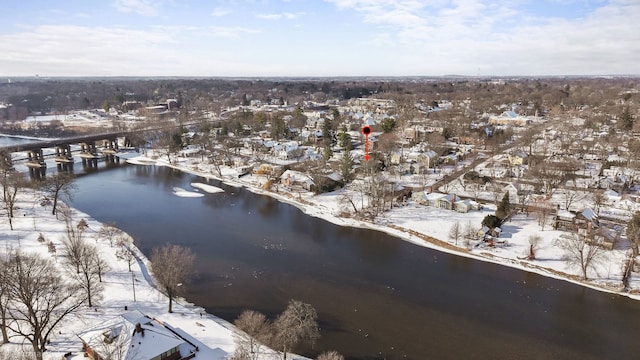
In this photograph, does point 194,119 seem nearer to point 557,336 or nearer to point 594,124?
point 594,124

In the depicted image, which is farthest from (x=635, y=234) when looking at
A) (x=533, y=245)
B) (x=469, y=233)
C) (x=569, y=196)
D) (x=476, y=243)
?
(x=569, y=196)

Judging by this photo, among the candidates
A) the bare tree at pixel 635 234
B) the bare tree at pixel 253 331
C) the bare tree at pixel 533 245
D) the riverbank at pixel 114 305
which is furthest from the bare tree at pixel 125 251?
the bare tree at pixel 635 234

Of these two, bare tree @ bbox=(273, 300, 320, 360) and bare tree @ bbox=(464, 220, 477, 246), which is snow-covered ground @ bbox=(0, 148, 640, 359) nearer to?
bare tree @ bbox=(464, 220, 477, 246)

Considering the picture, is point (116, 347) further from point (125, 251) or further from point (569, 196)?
point (569, 196)

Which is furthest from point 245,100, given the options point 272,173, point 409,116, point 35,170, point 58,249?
point 58,249

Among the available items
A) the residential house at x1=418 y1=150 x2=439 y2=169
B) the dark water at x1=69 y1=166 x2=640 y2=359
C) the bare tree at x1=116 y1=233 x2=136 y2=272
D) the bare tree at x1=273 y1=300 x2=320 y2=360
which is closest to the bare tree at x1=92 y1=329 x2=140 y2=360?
the dark water at x1=69 y1=166 x2=640 y2=359
